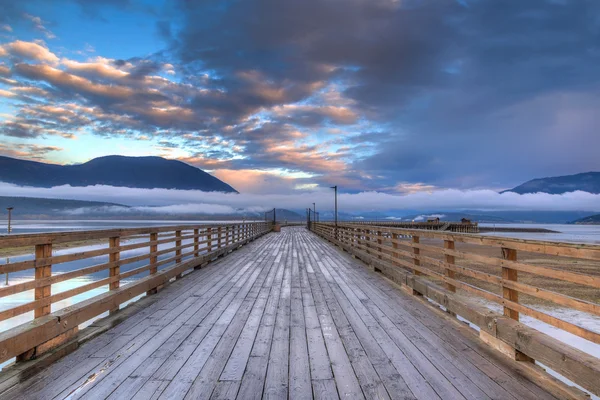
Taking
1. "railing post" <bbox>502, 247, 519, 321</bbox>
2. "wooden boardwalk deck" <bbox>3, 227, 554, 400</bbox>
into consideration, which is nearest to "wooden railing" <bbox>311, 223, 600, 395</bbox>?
"railing post" <bbox>502, 247, 519, 321</bbox>

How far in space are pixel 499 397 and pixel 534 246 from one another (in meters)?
1.52

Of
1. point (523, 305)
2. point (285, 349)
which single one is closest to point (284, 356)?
point (285, 349)

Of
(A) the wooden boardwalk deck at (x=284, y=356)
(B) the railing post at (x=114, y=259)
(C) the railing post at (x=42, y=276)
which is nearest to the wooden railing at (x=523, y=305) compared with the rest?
(A) the wooden boardwalk deck at (x=284, y=356)

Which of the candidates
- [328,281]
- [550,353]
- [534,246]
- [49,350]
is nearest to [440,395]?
[550,353]

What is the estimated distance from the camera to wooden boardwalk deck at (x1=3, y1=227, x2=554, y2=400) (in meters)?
2.92

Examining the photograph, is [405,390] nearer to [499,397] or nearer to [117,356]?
[499,397]

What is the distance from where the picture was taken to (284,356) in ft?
12.0

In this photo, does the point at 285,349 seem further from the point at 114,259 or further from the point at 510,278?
the point at 114,259

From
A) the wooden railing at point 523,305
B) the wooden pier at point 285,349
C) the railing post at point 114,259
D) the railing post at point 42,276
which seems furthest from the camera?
the railing post at point 114,259

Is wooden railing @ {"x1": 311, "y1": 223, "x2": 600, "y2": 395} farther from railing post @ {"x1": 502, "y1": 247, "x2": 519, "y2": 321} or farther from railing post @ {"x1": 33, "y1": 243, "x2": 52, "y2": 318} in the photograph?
railing post @ {"x1": 33, "y1": 243, "x2": 52, "y2": 318}

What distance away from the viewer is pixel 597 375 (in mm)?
2531

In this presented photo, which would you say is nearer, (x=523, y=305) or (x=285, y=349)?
A: (x=523, y=305)

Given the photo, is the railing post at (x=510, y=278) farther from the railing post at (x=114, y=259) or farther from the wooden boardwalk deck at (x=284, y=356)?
the railing post at (x=114, y=259)

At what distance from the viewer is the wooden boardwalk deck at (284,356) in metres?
2.92
